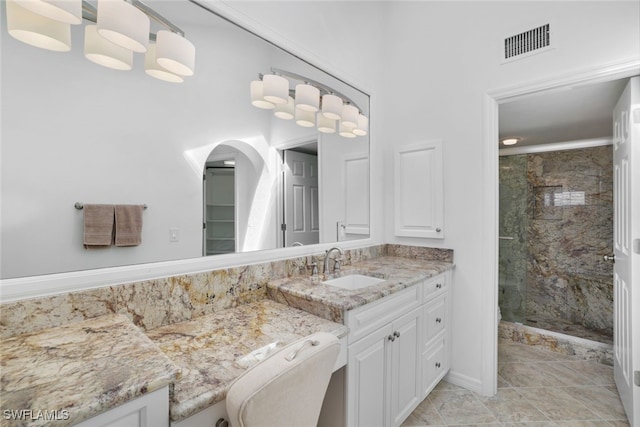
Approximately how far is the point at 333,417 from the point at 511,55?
2.47 m

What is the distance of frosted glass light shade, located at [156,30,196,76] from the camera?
1254mm

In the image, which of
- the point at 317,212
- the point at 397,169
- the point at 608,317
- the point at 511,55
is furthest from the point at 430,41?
the point at 608,317

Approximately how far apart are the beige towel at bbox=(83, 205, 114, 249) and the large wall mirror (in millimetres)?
21

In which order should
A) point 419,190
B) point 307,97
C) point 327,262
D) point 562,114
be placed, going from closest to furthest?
point 307,97 < point 327,262 < point 419,190 < point 562,114

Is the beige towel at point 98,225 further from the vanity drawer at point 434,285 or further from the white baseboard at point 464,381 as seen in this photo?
the white baseboard at point 464,381

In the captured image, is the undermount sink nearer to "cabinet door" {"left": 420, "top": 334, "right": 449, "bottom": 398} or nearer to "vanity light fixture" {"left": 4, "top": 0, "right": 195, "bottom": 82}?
"cabinet door" {"left": 420, "top": 334, "right": 449, "bottom": 398}

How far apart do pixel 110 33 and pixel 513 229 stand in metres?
4.40

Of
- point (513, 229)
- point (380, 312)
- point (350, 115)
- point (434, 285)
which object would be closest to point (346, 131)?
point (350, 115)

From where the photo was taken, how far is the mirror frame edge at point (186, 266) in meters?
1.01

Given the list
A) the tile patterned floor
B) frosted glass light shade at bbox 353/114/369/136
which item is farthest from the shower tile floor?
frosted glass light shade at bbox 353/114/369/136

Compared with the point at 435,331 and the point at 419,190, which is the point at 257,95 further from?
the point at 435,331

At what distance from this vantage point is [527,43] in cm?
203

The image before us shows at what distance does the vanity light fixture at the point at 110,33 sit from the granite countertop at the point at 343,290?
3.73 feet

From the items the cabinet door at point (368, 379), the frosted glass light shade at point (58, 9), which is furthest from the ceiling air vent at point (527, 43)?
the frosted glass light shade at point (58, 9)
